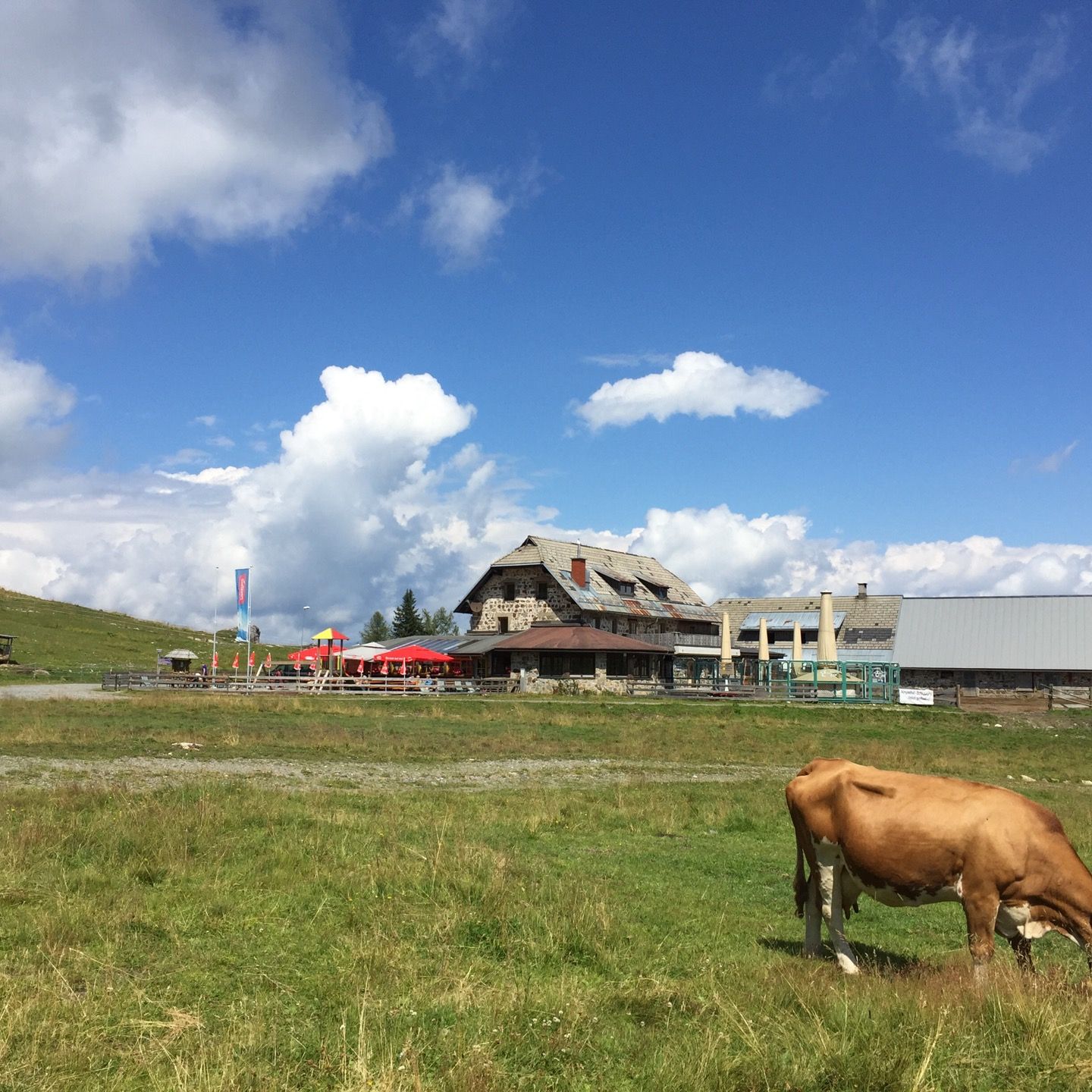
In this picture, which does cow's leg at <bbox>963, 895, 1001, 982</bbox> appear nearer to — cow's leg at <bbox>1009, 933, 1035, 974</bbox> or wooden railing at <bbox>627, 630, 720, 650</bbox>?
cow's leg at <bbox>1009, 933, 1035, 974</bbox>

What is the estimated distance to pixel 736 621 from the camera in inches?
3401

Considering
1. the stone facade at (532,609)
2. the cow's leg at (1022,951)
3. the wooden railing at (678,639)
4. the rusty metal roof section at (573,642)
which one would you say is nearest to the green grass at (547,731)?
the rusty metal roof section at (573,642)

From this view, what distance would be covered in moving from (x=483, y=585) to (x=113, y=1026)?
65090 millimetres

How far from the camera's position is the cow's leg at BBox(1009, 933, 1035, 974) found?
7426 mm

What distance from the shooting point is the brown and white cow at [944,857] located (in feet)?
23.9

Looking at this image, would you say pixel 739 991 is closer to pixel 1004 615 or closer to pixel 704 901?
pixel 704 901

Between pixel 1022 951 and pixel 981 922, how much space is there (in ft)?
1.67

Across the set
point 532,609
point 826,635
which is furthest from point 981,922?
point 532,609

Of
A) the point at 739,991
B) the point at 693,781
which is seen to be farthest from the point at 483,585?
the point at 739,991

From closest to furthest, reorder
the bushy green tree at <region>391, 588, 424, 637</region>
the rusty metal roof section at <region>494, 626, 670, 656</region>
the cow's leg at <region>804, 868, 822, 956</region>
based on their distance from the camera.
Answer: the cow's leg at <region>804, 868, 822, 956</region>, the rusty metal roof section at <region>494, 626, 670, 656</region>, the bushy green tree at <region>391, 588, 424, 637</region>

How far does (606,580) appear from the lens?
Answer: 71.8 meters

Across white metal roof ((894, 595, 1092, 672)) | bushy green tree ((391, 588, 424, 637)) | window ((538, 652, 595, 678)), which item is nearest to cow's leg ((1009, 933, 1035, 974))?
window ((538, 652, 595, 678))

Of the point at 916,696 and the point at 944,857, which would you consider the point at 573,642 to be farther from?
the point at 944,857

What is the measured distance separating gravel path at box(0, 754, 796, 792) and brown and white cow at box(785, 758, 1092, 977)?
11.3 m
